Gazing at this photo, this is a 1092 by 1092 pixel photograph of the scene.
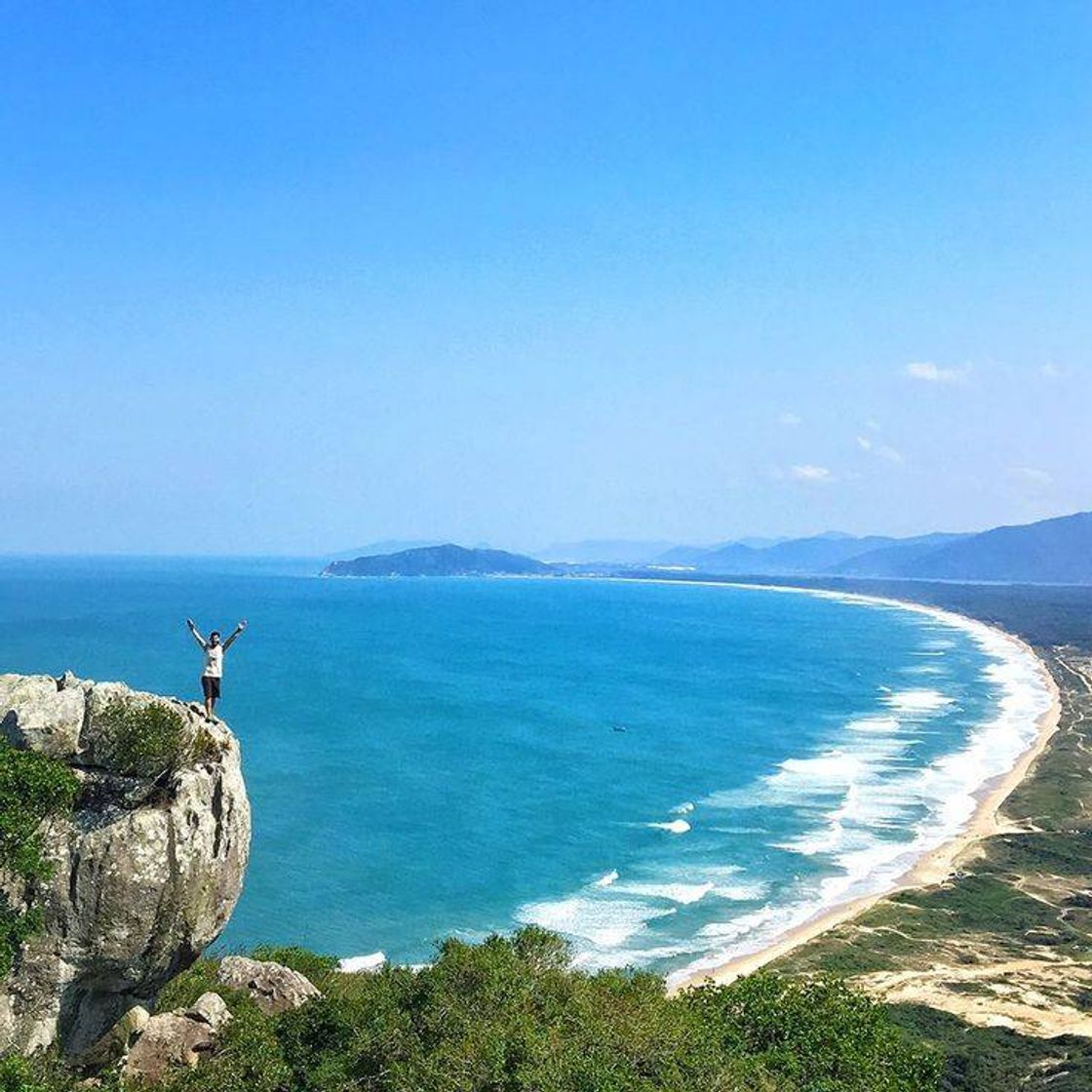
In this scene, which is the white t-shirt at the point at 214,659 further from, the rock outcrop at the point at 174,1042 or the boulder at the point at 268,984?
the boulder at the point at 268,984

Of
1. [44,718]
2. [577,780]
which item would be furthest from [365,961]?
[577,780]

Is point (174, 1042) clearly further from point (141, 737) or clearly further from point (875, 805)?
point (875, 805)

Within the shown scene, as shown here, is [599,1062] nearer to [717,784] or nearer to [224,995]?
[224,995]

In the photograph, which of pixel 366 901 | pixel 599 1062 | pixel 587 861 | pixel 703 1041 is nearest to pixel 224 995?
pixel 599 1062

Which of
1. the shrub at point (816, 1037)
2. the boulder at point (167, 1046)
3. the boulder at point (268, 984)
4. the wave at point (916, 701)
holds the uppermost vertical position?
the boulder at point (167, 1046)

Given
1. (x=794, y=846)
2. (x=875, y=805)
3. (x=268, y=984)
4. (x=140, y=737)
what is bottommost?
(x=794, y=846)

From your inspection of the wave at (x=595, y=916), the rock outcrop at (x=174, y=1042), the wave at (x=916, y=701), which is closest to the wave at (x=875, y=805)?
the wave at (x=916, y=701)

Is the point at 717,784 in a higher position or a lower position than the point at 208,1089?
lower
